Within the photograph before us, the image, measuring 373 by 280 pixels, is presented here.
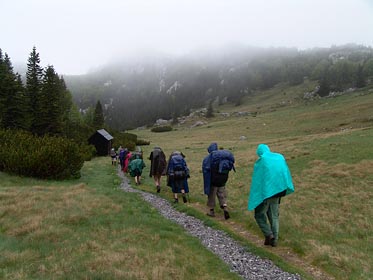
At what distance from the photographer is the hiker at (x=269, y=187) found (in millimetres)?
9039

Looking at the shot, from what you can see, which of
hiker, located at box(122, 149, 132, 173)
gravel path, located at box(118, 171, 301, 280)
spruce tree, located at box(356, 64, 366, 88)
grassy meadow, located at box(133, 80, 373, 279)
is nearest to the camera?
gravel path, located at box(118, 171, 301, 280)

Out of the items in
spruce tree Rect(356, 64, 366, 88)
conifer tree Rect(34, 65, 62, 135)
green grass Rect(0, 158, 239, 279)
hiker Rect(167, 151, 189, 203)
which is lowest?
green grass Rect(0, 158, 239, 279)

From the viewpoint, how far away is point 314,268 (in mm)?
8156

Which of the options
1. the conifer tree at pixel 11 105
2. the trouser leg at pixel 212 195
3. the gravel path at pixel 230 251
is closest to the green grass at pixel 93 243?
the gravel path at pixel 230 251

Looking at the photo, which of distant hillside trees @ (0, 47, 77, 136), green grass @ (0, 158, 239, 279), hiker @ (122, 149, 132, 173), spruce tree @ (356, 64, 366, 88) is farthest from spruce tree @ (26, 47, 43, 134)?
spruce tree @ (356, 64, 366, 88)

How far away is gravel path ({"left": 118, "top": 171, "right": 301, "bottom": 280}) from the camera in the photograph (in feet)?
24.9

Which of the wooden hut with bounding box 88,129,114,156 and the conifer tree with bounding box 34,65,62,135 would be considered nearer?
the conifer tree with bounding box 34,65,62,135

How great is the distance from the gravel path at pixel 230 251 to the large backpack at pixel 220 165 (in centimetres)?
184

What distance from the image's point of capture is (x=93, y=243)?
336 inches

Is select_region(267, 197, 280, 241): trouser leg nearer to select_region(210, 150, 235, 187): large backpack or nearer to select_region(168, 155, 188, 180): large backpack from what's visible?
select_region(210, 150, 235, 187): large backpack

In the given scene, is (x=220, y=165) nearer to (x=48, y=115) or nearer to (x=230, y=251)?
(x=230, y=251)

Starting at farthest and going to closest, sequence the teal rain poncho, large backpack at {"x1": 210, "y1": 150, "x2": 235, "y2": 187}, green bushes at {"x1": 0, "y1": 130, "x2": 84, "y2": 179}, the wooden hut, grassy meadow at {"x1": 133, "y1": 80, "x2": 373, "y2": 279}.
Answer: the wooden hut < green bushes at {"x1": 0, "y1": 130, "x2": 84, "y2": 179} < large backpack at {"x1": 210, "y1": 150, "x2": 235, "y2": 187} < the teal rain poncho < grassy meadow at {"x1": 133, "y1": 80, "x2": 373, "y2": 279}

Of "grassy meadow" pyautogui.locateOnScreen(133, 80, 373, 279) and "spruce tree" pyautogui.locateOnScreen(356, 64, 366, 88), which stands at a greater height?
"spruce tree" pyautogui.locateOnScreen(356, 64, 366, 88)

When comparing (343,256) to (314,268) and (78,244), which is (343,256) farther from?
(78,244)
